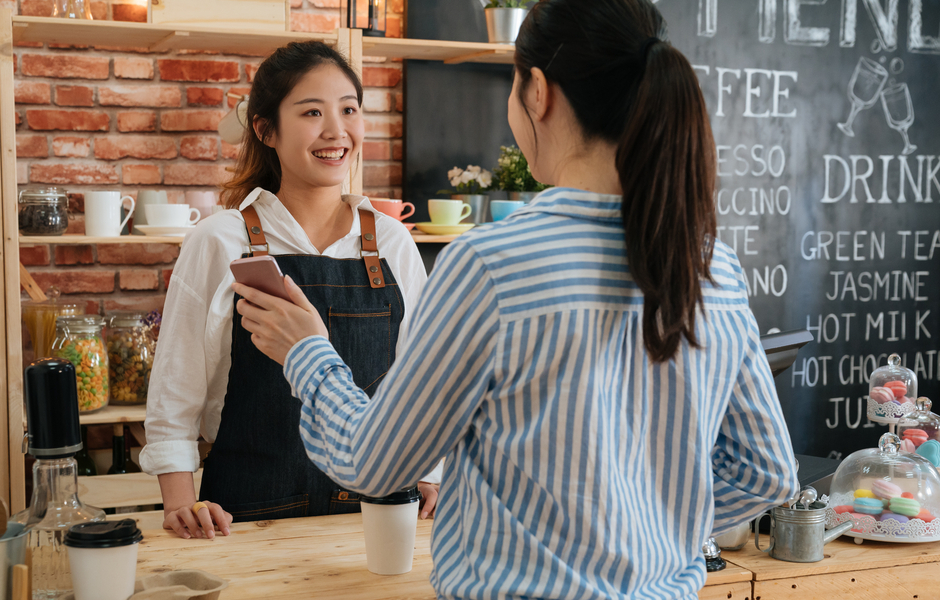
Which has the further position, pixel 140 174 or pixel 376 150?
pixel 376 150

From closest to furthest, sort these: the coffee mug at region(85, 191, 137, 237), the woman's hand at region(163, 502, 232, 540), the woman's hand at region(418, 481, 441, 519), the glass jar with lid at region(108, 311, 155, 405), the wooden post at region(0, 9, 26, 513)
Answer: the woman's hand at region(163, 502, 232, 540)
the woman's hand at region(418, 481, 441, 519)
the wooden post at region(0, 9, 26, 513)
the coffee mug at region(85, 191, 137, 237)
the glass jar with lid at region(108, 311, 155, 405)

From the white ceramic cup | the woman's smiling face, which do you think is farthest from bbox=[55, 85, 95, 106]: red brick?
the white ceramic cup

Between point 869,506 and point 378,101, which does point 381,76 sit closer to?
point 378,101

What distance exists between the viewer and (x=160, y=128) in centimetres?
281

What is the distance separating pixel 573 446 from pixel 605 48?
0.36 metres

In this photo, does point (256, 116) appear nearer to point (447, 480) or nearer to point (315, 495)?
point (315, 495)

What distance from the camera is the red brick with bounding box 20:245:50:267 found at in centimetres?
272

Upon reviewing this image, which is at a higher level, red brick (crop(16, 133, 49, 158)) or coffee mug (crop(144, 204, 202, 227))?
red brick (crop(16, 133, 49, 158))

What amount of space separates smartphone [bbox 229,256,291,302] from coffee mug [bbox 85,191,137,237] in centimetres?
157

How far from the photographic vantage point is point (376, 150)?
9.93ft

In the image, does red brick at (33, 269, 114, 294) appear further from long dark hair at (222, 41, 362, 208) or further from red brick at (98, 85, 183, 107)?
long dark hair at (222, 41, 362, 208)

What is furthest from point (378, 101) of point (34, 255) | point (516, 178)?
point (34, 255)

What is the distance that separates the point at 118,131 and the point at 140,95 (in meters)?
0.13

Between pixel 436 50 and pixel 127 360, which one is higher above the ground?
pixel 436 50
